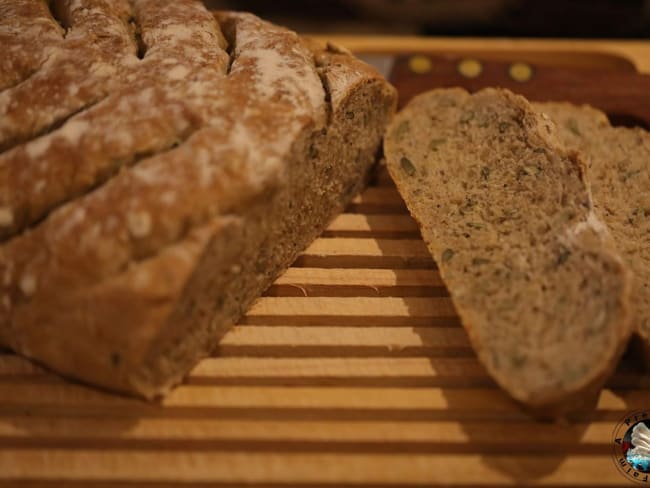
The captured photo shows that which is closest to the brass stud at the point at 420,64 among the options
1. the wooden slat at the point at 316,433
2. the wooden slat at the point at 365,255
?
the wooden slat at the point at 365,255

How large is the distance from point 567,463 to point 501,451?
22 centimetres

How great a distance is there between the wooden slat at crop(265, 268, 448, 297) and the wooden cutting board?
0.03 meters

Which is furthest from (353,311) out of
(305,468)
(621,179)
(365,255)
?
(621,179)

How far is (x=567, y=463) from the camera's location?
7.00 ft

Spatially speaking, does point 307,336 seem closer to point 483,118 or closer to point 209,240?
point 209,240

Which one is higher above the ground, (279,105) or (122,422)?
(279,105)

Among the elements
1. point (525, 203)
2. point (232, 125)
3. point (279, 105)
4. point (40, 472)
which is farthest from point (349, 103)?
point (40, 472)

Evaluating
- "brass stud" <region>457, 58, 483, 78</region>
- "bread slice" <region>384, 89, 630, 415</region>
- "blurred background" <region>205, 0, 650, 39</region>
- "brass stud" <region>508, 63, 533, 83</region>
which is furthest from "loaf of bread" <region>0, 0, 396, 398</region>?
"blurred background" <region>205, 0, 650, 39</region>

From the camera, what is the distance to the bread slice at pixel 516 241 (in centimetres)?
210

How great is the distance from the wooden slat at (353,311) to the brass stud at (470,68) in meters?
1.40

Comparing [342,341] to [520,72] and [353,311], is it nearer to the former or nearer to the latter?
[353,311]

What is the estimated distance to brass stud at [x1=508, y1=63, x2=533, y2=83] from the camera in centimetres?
336

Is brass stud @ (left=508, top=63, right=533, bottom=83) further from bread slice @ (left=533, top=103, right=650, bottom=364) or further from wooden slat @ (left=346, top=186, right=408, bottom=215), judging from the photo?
wooden slat @ (left=346, top=186, right=408, bottom=215)

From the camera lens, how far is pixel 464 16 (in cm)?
495
